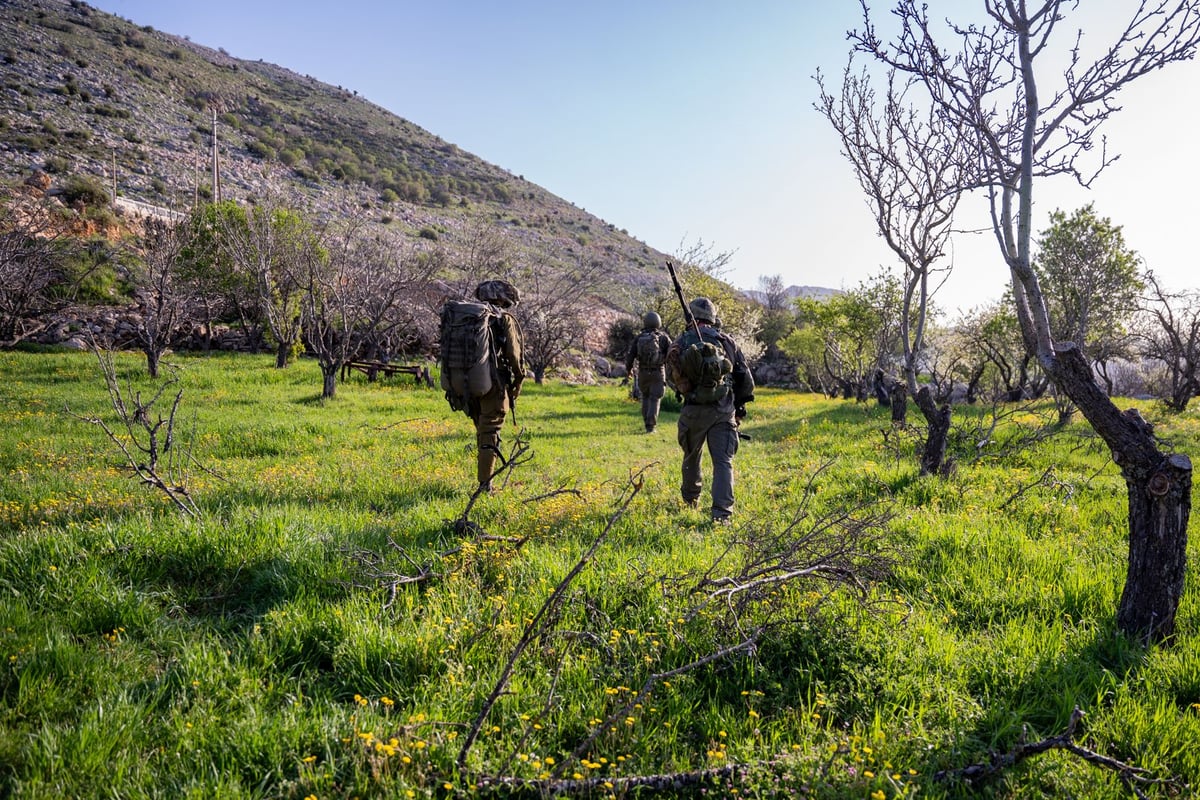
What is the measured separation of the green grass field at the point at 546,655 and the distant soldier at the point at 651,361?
22.5 feet

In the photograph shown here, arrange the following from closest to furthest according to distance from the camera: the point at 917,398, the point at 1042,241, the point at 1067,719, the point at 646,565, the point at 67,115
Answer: the point at 1067,719 → the point at 646,565 → the point at 917,398 → the point at 1042,241 → the point at 67,115

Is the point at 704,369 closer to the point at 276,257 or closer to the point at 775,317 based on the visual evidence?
the point at 276,257

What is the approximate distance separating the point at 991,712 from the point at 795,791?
4.31ft

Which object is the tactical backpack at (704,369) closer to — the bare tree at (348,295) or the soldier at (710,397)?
the soldier at (710,397)

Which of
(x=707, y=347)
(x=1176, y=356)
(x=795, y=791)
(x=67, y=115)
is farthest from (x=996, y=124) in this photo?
(x=67, y=115)

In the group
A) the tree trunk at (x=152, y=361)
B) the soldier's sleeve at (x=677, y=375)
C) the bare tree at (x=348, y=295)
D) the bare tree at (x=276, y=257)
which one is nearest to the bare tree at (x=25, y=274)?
the tree trunk at (x=152, y=361)

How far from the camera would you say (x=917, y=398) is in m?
8.56

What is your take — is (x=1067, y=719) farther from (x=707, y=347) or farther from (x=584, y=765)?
(x=707, y=347)

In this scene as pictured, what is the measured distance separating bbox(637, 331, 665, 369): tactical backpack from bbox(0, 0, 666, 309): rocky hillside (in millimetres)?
20647

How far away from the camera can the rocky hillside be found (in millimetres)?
39656

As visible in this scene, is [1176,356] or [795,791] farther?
[1176,356]

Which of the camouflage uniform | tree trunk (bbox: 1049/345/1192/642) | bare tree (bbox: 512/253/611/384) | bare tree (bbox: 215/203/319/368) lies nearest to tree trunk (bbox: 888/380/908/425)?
tree trunk (bbox: 1049/345/1192/642)

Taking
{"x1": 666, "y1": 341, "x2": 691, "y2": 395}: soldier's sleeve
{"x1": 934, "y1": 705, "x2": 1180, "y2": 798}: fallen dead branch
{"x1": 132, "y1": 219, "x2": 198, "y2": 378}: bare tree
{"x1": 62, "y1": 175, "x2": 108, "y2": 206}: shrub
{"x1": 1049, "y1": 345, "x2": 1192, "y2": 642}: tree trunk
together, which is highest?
{"x1": 62, "y1": 175, "x2": 108, "y2": 206}: shrub

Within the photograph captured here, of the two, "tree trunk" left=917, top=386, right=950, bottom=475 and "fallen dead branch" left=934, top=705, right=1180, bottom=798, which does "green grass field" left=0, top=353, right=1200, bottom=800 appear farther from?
"tree trunk" left=917, top=386, right=950, bottom=475
